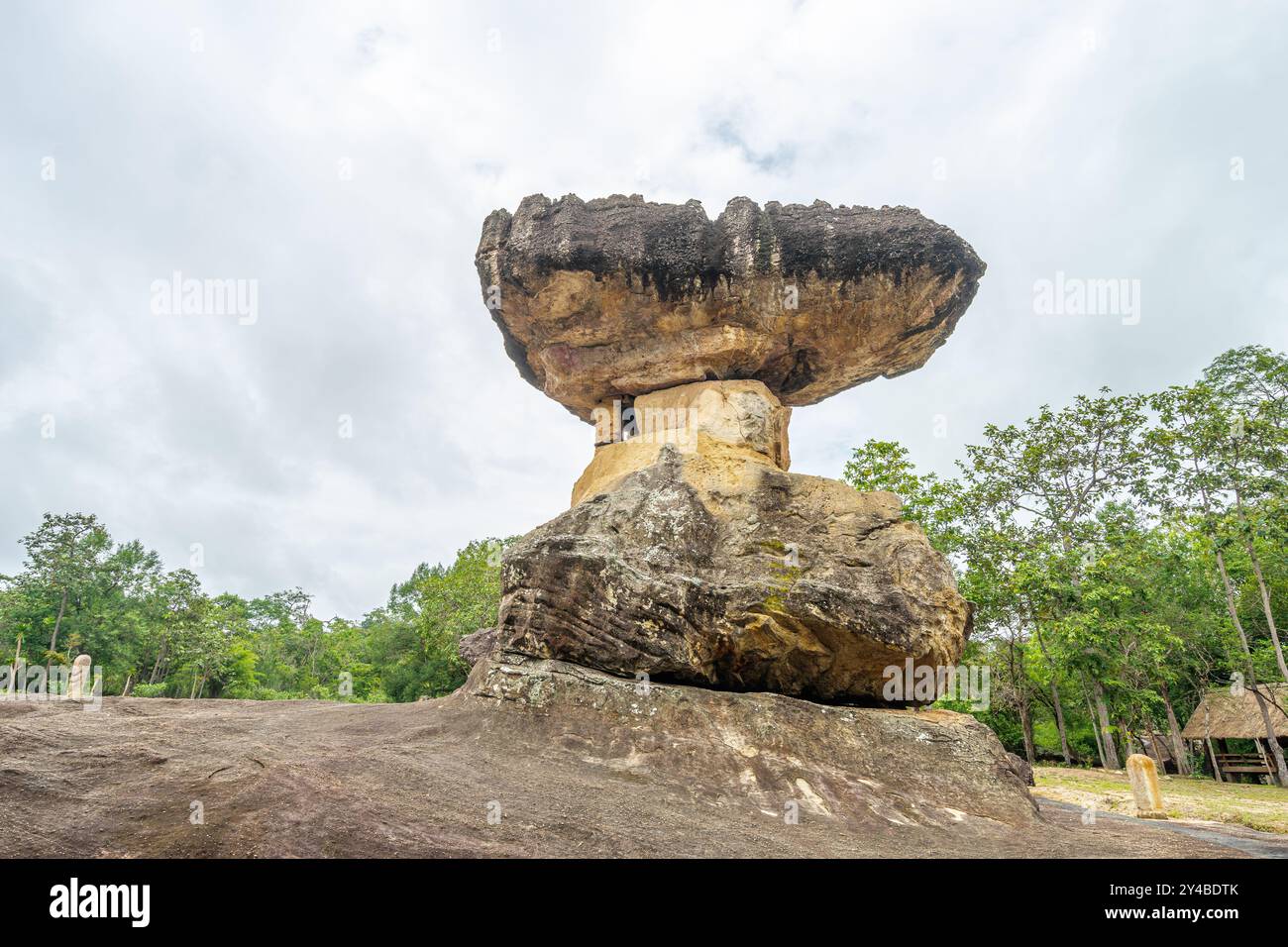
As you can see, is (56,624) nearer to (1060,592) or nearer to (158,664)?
(158,664)

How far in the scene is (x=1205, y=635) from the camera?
26.0m

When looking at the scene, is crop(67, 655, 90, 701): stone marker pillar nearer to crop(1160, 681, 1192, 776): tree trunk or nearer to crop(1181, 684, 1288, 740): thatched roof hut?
crop(1181, 684, 1288, 740): thatched roof hut

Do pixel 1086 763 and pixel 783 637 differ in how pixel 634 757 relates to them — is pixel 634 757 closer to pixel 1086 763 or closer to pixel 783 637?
pixel 783 637

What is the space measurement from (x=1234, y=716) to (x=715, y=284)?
1045 inches

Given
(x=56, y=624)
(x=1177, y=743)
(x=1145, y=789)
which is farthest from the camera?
(x=56, y=624)

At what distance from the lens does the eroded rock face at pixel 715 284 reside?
416 inches

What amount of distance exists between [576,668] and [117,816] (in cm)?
427

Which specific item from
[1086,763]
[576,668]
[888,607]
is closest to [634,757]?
[576,668]

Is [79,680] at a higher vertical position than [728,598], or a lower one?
lower

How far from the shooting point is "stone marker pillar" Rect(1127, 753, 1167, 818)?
1102 centimetres

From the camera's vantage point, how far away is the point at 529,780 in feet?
19.8
